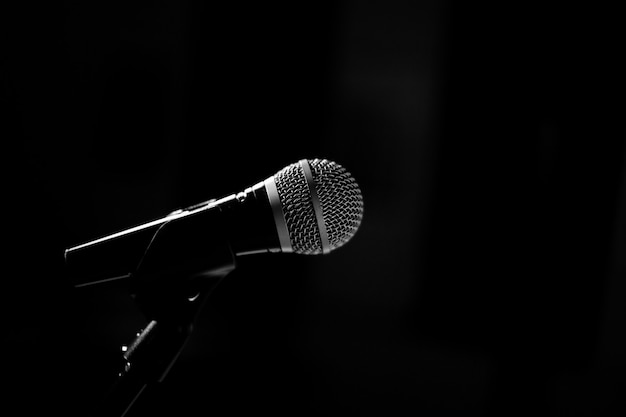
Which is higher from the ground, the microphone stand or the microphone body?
the microphone body

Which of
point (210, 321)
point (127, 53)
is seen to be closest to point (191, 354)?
point (210, 321)

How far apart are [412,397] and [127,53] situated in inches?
53.7

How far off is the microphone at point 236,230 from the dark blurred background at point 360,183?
2.41 ft

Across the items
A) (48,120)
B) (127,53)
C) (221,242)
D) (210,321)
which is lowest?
(210,321)

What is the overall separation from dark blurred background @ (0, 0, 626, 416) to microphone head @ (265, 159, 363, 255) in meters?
0.73

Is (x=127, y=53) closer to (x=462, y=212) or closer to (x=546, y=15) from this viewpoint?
(x=462, y=212)

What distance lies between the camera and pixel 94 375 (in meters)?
1.35

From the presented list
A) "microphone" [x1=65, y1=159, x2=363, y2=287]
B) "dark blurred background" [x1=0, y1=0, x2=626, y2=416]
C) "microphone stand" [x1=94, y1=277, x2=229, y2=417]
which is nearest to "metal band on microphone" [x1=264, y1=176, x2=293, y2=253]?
"microphone" [x1=65, y1=159, x2=363, y2=287]

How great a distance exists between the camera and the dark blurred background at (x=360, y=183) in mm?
1307

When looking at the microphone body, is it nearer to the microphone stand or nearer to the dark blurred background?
the microphone stand

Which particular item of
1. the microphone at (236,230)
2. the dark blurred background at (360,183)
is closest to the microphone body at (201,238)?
the microphone at (236,230)

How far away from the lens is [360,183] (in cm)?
144

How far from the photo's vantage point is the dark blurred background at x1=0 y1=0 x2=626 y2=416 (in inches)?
51.4

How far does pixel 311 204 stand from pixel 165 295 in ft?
0.76
